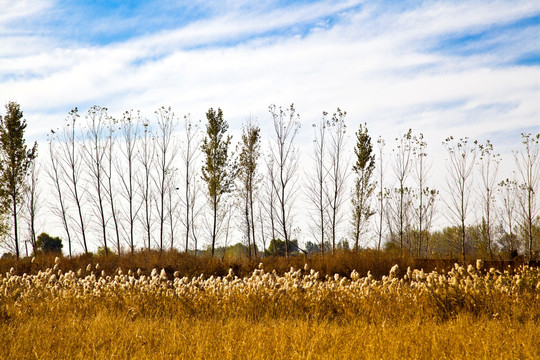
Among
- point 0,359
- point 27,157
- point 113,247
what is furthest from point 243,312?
point 27,157

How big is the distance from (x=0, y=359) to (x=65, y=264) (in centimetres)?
1166

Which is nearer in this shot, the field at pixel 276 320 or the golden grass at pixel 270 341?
the golden grass at pixel 270 341

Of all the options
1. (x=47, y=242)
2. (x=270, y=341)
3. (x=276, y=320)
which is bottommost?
(x=276, y=320)

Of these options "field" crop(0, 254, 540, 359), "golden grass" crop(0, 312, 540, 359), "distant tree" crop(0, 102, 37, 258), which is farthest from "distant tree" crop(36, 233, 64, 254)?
"golden grass" crop(0, 312, 540, 359)

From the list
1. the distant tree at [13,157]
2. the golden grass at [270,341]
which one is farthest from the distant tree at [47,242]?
the golden grass at [270,341]

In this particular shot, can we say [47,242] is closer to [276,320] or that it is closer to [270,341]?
[276,320]

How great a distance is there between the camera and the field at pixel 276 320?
5383 mm

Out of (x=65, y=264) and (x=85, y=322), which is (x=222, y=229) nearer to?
(x=65, y=264)

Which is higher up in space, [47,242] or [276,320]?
[47,242]

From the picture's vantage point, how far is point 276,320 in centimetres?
784

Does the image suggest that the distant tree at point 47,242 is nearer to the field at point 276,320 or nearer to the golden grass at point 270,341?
the field at point 276,320

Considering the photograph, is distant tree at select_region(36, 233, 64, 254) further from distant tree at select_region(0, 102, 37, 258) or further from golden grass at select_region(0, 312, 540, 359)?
golden grass at select_region(0, 312, 540, 359)

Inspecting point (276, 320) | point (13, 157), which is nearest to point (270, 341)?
point (276, 320)

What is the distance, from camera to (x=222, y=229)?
26.5 meters
